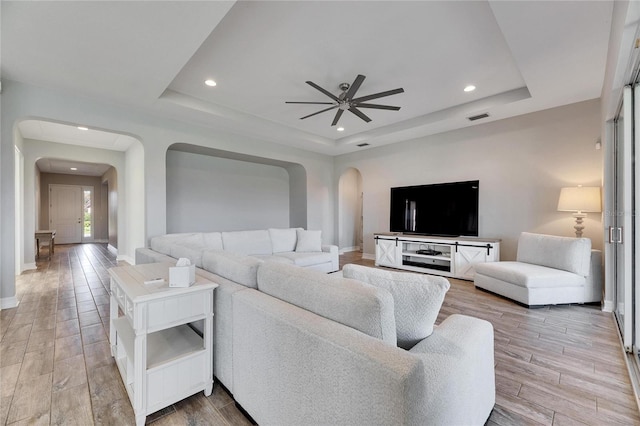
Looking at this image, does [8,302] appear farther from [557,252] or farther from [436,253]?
[557,252]

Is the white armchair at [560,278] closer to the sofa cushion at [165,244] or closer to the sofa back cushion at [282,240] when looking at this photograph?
the sofa back cushion at [282,240]

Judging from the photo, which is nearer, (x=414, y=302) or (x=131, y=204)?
(x=414, y=302)

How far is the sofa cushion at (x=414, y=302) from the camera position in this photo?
1189mm

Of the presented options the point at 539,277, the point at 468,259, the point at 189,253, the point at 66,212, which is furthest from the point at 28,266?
the point at 539,277

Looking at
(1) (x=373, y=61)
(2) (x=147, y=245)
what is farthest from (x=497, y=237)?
(2) (x=147, y=245)

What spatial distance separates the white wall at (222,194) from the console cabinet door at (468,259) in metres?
4.21

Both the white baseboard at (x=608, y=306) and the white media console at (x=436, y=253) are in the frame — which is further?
the white media console at (x=436, y=253)

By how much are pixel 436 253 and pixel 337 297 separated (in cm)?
435

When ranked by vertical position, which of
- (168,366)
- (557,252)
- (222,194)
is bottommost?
(168,366)

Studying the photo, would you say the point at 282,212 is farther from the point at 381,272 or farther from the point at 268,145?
the point at 381,272

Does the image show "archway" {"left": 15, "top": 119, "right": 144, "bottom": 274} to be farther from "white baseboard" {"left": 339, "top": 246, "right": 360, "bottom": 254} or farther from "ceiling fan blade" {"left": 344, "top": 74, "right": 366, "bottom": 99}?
"white baseboard" {"left": 339, "top": 246, "right": 360, "bottom": 254}

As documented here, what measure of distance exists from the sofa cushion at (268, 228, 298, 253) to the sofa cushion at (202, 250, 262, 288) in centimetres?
265

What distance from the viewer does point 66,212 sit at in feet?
31.6

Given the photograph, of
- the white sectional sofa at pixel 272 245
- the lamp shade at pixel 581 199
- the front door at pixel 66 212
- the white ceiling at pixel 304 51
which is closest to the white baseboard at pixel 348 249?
the white sectional sofa at pixel 272 245
